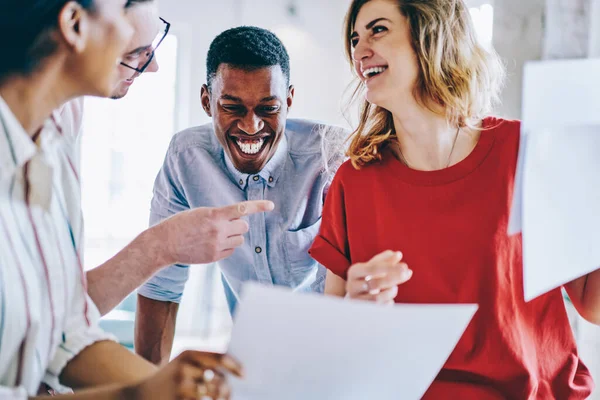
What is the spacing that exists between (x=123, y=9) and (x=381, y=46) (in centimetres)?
46

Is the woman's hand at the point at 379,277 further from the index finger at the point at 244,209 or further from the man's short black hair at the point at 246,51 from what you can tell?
the man's short black hair at the point at 246,51

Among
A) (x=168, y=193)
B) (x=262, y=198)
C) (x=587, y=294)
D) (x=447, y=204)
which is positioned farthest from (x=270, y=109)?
(x=587, y=294)

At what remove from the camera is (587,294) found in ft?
2.97

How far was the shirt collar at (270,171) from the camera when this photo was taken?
1226 mm

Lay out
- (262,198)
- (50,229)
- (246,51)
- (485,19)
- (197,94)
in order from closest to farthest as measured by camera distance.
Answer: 1. (50,229)
2. (246,51)
3. (262,198)
4. (485,19)
5. (197,94)

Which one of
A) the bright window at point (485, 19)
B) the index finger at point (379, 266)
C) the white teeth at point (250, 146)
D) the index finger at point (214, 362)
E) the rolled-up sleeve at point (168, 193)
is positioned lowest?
the index finger at point (214, 362)

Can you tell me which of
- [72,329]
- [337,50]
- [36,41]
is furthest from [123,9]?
[337,50]

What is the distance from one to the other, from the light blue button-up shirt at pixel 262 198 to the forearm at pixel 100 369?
0.47m

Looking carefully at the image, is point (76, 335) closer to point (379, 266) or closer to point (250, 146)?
point (379, 266)

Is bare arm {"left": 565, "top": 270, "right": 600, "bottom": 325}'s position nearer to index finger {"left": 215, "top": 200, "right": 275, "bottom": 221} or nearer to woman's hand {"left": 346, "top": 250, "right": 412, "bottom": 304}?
woman's hand {"left": 346, "top": 250, "right": 412, "bottom": 304}

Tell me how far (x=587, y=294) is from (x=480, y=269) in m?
0.17

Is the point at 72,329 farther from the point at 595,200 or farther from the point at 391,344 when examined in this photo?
the point at 595,200

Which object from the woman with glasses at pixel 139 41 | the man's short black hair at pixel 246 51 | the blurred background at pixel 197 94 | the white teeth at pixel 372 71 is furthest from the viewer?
the blurred background at pixel 197 94

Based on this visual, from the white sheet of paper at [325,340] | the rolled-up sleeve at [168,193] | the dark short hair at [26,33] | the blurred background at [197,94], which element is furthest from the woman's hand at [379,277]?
the blurred background at [197,94]
